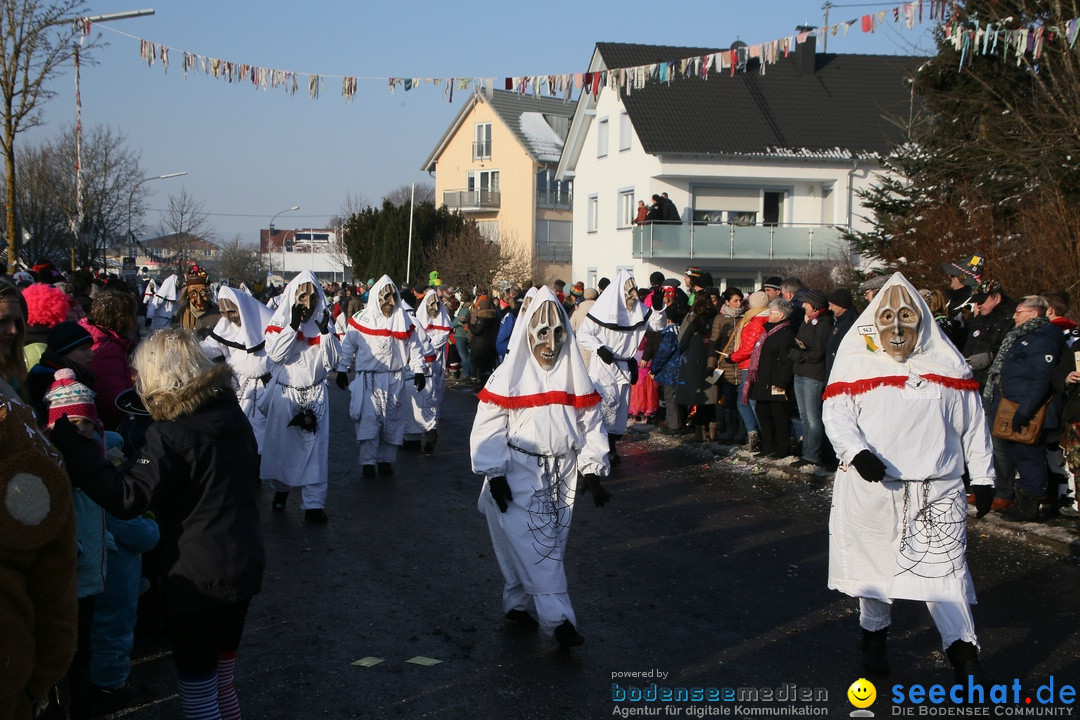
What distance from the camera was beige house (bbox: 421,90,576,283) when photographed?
176 ft

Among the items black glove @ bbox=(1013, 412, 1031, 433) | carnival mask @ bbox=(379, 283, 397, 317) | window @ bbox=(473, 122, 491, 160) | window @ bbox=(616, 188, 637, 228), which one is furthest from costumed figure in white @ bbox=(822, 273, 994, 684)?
window @ bbox=(473, 122, 491, 160)

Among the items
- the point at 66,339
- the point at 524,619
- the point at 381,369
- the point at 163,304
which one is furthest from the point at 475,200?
the point at 66,339

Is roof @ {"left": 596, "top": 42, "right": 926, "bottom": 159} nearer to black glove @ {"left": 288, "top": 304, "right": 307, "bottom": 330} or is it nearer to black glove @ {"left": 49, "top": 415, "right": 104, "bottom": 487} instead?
black glove @ {"left": 288, "top": 304, "right": 307, "bottom": 330}

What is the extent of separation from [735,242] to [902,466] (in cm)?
2820

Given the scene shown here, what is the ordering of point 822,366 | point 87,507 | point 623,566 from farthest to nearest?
point 822,366 → point 623,566 → point 87,507

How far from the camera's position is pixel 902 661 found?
579 centimetres

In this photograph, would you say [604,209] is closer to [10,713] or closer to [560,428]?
[560,428]

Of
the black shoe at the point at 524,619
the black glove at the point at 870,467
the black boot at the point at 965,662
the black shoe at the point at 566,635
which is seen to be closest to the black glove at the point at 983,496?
the black glove at the point at 870,467

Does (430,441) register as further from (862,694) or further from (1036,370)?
(862,694)

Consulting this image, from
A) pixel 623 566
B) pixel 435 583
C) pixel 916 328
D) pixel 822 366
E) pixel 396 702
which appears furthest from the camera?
pixel 822 366

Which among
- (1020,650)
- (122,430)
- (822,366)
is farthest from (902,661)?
(822,366)

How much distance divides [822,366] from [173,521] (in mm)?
8220

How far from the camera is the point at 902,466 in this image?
5.52 meters

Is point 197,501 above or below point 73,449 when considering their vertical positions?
below
